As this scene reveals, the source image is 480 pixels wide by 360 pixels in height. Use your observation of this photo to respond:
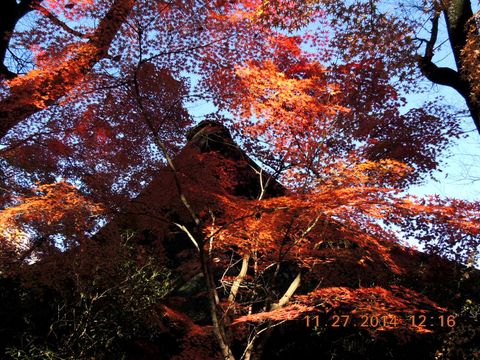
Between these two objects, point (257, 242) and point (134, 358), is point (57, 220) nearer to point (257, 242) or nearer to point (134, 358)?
point (134, 358)

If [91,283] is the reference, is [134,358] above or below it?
below

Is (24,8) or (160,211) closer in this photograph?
(24,8)

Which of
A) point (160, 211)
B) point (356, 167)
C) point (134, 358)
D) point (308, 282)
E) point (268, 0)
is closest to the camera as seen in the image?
point (356, 167)

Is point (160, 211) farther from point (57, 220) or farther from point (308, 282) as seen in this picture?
point (308, 282)

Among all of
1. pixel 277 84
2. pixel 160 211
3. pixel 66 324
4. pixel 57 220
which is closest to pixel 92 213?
pixel 57 220

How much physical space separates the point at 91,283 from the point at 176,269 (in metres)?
3.90

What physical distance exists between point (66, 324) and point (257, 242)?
4040mm

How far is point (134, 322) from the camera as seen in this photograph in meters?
7.80

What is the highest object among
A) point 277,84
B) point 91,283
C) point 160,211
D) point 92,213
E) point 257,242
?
point 277,84

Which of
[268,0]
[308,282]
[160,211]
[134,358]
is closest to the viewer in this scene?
[268,0]

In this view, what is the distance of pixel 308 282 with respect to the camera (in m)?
10.0

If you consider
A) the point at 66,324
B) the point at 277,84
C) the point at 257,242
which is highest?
the point at 277,84

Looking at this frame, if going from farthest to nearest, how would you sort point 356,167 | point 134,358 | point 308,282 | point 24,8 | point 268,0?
1. point 308,282
2. point 24,8
3. point 134,358
4. point 268,0
5. point 356,167

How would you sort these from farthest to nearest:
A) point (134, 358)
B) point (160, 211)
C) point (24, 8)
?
point (160, 211)
point (24, 8)
point (134, 358)
